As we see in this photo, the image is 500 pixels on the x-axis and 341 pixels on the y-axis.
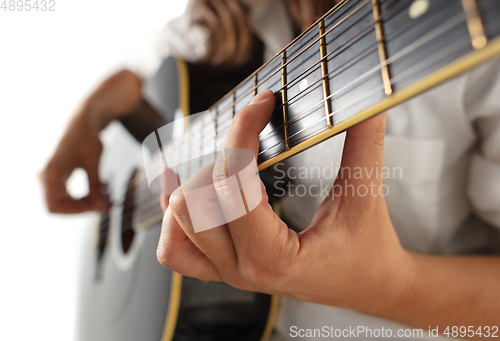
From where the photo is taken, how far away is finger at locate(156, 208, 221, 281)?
0.97 ft

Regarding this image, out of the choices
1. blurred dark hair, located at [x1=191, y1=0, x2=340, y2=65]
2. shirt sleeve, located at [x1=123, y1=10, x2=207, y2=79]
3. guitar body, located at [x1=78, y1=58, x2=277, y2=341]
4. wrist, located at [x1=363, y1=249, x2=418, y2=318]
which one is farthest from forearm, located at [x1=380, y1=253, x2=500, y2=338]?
shirt sleeve, located at [x1=123, y1=10, x2=207, y2=79]

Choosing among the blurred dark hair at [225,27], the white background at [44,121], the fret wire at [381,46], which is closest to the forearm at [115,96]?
the white background at [44,121]

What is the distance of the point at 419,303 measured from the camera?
36cm

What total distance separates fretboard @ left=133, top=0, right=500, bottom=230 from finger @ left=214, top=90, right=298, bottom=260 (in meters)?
0.01

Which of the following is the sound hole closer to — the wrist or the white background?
the white background

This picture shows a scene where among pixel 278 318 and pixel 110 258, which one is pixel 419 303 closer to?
pixel 278 318

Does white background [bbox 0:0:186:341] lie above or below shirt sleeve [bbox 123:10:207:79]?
below

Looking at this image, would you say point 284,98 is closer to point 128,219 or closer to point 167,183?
point 167,183

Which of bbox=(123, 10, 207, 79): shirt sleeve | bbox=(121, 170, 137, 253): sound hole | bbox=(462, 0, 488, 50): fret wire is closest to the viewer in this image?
bbox=(462, 0, 488, 50): fret wire

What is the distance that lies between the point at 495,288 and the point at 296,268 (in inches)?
11.4

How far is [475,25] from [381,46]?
0.16 feet

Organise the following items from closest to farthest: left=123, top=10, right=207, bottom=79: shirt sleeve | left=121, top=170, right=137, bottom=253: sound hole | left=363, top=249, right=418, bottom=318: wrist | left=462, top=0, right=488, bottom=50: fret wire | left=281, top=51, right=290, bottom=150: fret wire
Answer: left=462, top=0, right=488, bottom=50: fret wire → left=281, top=51, right=290, bottom=150: fret wire → left=363, top=249, right=418, bottom=318: wrist → left=121, top=170, right=137, bottom=253: sound hole → left=123, top=10, right=207, bottom=79: shirt sleeve

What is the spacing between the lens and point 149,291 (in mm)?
438

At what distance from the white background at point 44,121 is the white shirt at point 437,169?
322 mm
